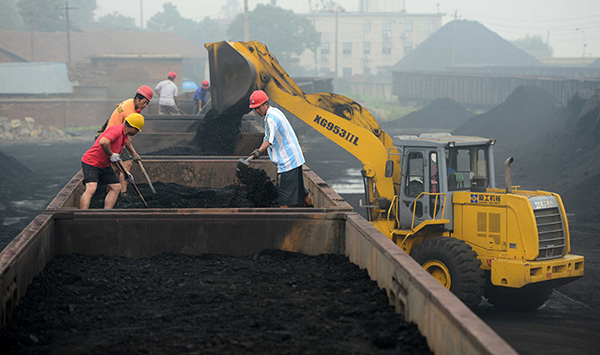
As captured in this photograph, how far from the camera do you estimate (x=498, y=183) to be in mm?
18594

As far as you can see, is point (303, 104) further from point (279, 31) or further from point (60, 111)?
point (279, 31)

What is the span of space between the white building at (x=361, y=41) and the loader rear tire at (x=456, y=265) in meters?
87.1

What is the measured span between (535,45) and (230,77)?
12417cm

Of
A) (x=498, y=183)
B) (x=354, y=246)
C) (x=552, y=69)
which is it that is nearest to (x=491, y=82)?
(x=552, y=69)

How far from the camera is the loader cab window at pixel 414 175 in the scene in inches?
330

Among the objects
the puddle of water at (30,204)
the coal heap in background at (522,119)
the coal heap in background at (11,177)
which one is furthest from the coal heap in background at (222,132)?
the coal heap in background at (522,119)

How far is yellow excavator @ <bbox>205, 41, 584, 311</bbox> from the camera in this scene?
25.0 feet

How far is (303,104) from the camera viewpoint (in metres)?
9.75

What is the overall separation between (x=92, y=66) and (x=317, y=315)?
42.8 m

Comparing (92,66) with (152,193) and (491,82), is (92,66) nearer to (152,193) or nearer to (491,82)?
(491,82)

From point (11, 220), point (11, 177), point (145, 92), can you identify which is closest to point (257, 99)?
point (145, 92)

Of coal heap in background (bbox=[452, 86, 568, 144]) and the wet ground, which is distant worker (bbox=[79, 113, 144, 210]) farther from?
coal heap in background (bbox=[452, 86, 568, 144])

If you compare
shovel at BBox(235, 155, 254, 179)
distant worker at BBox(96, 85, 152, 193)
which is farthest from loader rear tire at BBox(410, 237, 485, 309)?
distant worker at BBox(96, 85, 152, 193)

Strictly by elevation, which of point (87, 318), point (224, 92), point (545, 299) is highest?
point (224, 92)
